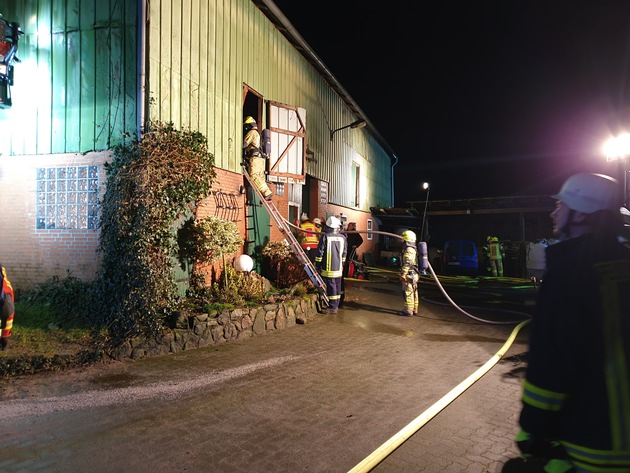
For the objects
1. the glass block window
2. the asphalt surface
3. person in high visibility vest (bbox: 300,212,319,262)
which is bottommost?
the asphalt surface

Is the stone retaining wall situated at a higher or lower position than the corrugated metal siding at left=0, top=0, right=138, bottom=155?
lower

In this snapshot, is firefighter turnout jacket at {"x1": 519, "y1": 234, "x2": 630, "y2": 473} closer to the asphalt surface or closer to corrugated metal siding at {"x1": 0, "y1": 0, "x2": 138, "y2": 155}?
the asphalt surface

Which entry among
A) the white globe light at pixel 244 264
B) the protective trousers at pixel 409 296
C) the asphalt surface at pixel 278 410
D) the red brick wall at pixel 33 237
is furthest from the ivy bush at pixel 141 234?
the protective trousers at pixel 409 296

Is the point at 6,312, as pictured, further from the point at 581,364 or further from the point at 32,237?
the point at 581,364

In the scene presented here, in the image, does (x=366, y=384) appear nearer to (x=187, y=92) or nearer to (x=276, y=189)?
(x=187, y=92)

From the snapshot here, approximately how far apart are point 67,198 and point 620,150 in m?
11.8

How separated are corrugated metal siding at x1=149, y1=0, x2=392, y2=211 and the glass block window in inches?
72.9

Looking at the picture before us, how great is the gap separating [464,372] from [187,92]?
7.62 meters

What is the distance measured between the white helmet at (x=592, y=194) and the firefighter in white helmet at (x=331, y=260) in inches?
302

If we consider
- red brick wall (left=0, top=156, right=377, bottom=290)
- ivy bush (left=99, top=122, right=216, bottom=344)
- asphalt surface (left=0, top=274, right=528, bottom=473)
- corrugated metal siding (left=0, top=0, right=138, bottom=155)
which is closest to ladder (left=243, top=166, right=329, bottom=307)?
asphalt surface (left=0, top=274, right=528, bottom=473)

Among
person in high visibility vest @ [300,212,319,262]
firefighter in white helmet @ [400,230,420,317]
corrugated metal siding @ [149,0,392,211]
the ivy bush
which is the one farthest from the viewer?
person in high visibility vest @ [300,212,319,262]

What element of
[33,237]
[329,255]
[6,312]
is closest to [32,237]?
[33,237]

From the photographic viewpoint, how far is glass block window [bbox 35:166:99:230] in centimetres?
802

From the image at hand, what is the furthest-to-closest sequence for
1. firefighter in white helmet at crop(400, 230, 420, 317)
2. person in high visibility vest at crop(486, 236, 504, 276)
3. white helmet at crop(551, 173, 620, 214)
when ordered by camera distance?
person in high visibility vest at crop(486, 236, 504, 276)
firefighter in white helmet at crop(400, 230, 420, 317)
white helmet at crop(551, 173, 620, 214)
